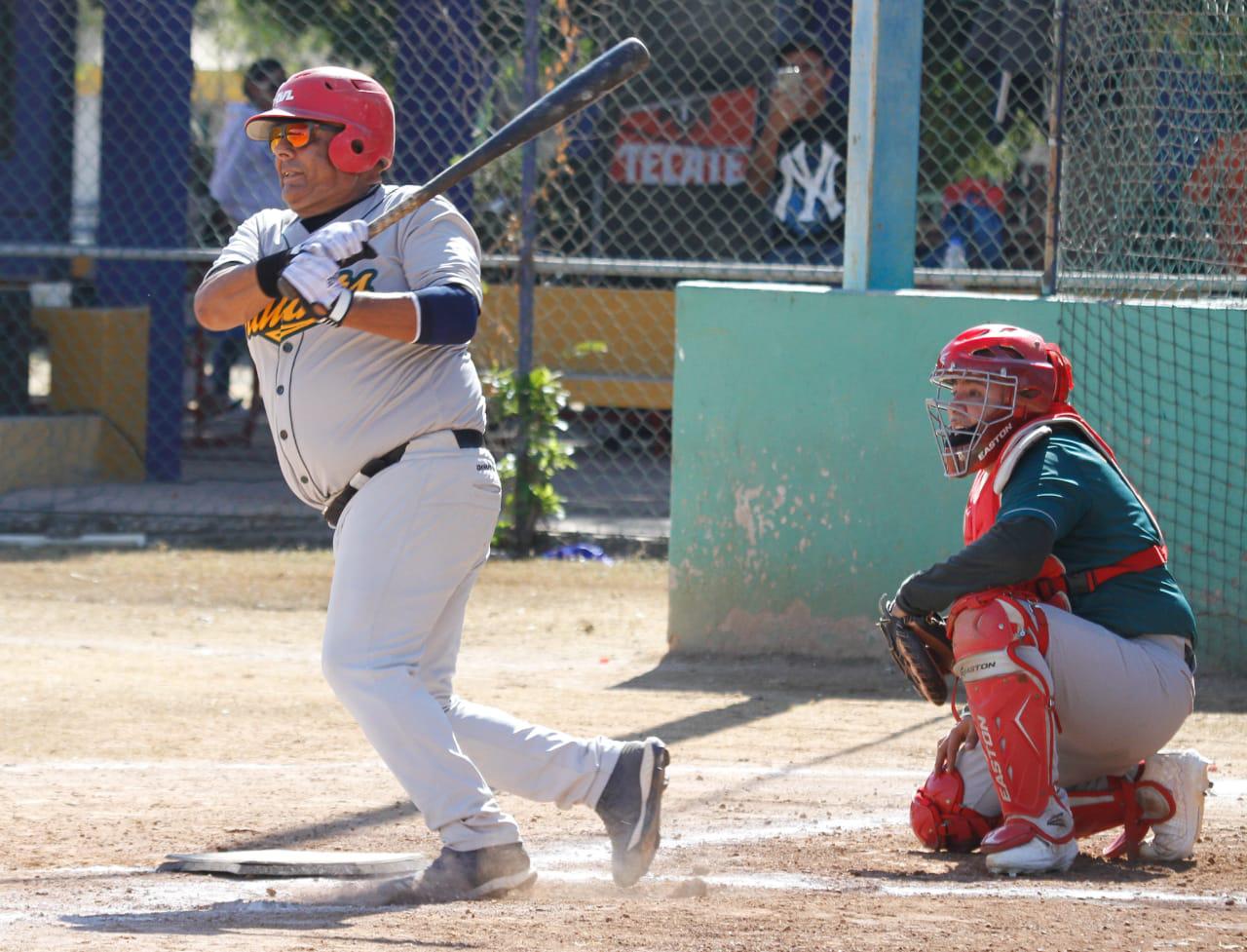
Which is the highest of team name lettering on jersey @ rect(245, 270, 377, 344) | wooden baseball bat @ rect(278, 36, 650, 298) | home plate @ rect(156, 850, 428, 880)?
wooden baseball bat @ rect(278, 36, 650, 298)

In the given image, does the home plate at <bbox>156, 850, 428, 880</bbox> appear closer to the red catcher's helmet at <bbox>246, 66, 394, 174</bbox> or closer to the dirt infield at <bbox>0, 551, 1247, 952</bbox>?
the dirt infield at <bbox>0, 551, 1247, 952</bbox>

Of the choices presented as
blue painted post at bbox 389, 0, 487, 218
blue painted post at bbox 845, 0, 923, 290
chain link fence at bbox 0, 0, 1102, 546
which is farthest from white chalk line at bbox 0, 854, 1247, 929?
blue painted post at bbox 389, 0, 487, 218

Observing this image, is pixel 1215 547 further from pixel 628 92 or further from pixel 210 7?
pixel 210 7

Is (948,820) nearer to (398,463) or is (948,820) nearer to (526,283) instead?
(398,463)

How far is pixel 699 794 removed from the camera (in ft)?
16.5

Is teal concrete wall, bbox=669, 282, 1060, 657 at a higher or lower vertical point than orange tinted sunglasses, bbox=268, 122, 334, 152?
lower

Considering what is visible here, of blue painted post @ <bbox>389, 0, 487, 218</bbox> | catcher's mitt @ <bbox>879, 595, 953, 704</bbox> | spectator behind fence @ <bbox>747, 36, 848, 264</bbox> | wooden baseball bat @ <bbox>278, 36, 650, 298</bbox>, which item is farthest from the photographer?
spectator behind fence @ <bbox>747, 36, 848, 264</bbox>

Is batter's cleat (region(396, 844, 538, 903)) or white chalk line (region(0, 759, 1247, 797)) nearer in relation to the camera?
batter's cleat (region(396, 844, 538, 903))

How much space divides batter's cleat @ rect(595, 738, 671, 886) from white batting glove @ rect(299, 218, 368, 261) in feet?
4.25

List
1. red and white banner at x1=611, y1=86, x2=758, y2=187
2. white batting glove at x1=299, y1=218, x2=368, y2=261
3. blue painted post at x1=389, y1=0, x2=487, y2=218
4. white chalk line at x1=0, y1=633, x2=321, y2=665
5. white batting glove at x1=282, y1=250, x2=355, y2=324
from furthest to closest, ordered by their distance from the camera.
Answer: red and white banner at x1=611, y1=86, x2=758, y2=187, blue painted post at x1=389, y1=0, x2=487, y2=218, white chalk line at x1=0, y1=633, x2=321, y2=665, white batting glove at x1=299, y1=218, x2=368, y2=261, white batting glove at x1=282, y1=250, x2=355, y2=324

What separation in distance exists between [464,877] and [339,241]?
1402 millimetres

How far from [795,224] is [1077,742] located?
21.0ft

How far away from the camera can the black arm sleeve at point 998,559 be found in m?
4.05

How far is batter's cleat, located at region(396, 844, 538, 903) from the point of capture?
3.82 meters
